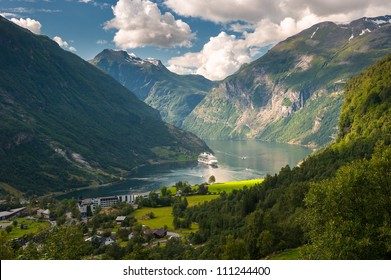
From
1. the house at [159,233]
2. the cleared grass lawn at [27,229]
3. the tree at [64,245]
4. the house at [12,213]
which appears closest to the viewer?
the tree at [64,245]

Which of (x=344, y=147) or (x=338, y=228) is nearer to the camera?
(x=338, y=228)

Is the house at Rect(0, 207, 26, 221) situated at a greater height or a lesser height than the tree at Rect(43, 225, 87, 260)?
lesser

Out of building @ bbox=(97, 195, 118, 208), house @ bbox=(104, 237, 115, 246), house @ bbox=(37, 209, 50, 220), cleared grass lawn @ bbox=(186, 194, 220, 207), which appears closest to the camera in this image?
house @ bbox=(104, 237, 115, 246)

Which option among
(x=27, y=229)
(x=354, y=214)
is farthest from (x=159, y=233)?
(x=354, y=214)

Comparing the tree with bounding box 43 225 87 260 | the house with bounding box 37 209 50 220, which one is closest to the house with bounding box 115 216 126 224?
the house with bounding box 37 209 50 220

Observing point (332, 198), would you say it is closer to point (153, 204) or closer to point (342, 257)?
point (342, 257)

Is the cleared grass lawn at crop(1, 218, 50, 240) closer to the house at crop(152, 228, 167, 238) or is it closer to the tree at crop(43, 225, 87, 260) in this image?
the house at crop(152, 228, 167, 238)

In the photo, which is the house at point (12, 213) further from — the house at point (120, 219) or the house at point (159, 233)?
the house at point (159, 233)

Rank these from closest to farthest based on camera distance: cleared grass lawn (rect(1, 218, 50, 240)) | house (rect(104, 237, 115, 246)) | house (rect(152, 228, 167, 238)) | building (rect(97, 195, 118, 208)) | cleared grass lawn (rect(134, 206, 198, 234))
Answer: house (rect(104, 237, 115, 246)) < house (rect(152, 228, 167, 238)) < cleared grass lawn (rect(134, 206, 198, 234)) < cleared grass lawn (rect(1, 218, 50, 240)) < building (rect(97, 195, 118, 208))

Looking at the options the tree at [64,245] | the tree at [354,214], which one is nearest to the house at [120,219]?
the tree at [64,245]
